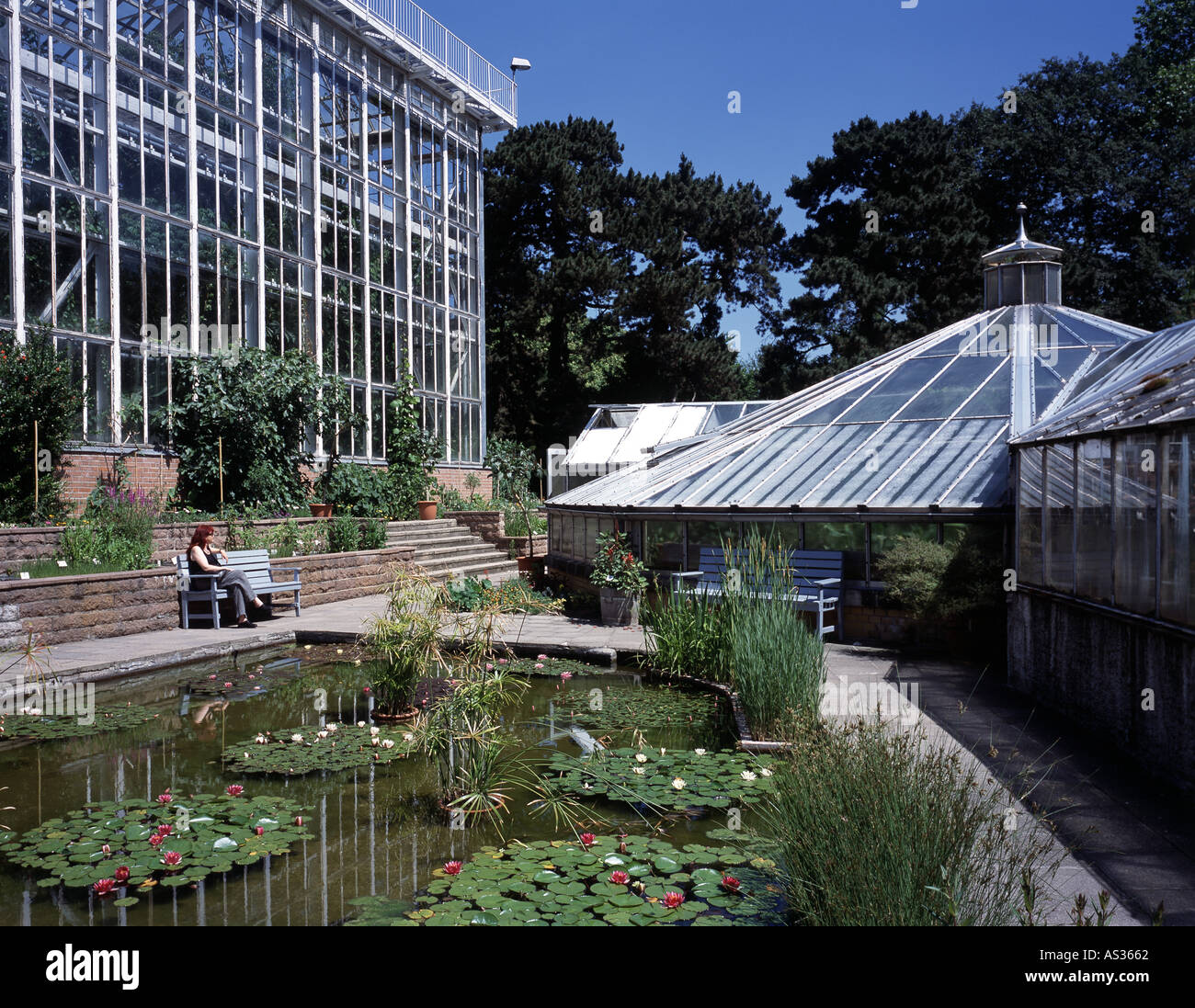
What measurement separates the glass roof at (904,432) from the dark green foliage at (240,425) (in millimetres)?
4685

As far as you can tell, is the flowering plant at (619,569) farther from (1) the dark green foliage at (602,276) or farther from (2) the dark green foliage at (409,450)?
(1) the dark green foliage at (602,276)

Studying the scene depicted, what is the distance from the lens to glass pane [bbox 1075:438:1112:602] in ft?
19.8

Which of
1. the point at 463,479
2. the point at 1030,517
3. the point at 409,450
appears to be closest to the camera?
the point at 1030,517

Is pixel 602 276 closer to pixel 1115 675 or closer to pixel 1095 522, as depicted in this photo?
pixel 1095 522

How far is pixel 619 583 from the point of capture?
1082 cm

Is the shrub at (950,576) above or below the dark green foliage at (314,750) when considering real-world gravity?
above

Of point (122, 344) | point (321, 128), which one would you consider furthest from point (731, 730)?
point (321, 128)

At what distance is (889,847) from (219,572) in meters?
8.98

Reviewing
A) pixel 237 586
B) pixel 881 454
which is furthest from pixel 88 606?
pixel 881 454

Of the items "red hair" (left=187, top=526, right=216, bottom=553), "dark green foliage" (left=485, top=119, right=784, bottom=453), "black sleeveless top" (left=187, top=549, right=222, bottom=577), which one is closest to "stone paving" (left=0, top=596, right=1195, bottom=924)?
"black sleeveless top" (left=187, top=549, right=222, bottom=577)

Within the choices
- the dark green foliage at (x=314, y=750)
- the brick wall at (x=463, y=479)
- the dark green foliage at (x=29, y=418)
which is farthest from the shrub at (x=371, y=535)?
the dark green foliage at (x=314, y=750)

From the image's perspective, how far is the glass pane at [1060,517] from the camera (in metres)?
6.77

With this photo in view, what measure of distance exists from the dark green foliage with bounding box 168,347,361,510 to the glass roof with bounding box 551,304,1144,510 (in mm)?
4685

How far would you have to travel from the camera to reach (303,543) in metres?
13.5
